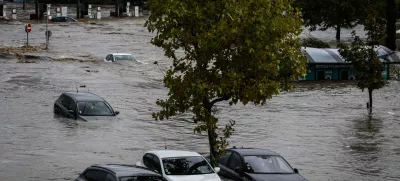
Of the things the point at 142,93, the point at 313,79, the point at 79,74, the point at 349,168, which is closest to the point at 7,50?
the point at 79,74

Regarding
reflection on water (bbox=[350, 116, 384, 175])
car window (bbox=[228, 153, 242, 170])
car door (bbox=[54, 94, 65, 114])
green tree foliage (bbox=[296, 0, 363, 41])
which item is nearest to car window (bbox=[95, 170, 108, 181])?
car window (bbox=[228, 153, 242, 170])

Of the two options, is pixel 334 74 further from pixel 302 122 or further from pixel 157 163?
pixel 157 163

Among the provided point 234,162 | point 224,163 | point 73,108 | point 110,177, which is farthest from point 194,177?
point 73,108

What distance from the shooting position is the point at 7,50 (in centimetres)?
5931

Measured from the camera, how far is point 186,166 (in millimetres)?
20172

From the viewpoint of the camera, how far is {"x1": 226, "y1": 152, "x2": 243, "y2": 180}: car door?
21130mm

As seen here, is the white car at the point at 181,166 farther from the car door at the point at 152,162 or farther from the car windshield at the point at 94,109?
the car windshield at the point at 94,109

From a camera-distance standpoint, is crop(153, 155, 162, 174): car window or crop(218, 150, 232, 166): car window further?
crop(218, 150, 232, 166): car window

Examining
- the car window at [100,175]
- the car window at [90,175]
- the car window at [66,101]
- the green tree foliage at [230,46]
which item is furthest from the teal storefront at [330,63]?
the car window at [100,175]

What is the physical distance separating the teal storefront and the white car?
111ft

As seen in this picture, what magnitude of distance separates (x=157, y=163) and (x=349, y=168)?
9254 mm

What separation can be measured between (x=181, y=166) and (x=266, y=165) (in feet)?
8.24

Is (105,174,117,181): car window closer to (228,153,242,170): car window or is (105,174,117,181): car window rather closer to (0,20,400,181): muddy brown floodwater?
(228,153,242,170): car window

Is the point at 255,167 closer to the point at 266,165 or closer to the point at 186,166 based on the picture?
the point at 266,165
